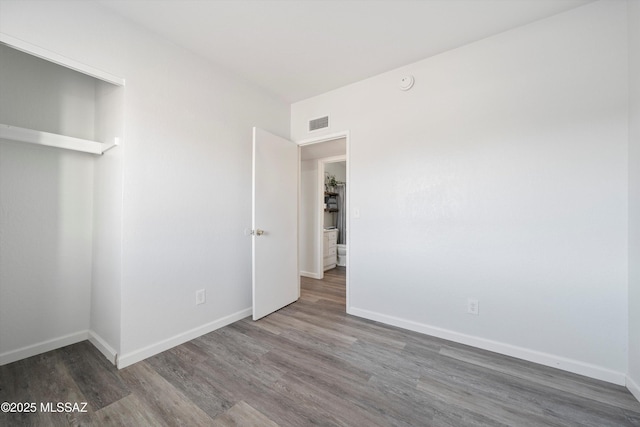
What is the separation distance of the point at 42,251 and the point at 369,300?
9.37 feet

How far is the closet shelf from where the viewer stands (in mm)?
1611

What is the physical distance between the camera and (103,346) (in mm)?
1986

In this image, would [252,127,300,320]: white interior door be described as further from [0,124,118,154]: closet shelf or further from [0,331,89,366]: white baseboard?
[0,331,89,366]: white baseboard

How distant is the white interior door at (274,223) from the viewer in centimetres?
260

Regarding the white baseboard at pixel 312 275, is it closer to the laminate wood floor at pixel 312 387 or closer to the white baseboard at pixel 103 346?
the laminate wood floor at pixel 312 387

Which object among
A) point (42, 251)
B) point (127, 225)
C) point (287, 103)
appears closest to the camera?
point (127, 225)

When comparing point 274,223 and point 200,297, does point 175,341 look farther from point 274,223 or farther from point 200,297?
point 274,223

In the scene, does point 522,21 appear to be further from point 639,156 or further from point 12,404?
point 12,404

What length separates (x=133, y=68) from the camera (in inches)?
74.3

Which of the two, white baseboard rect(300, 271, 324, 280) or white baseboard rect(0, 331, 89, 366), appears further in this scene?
white baseboard rect(300, 271, 324, 280)

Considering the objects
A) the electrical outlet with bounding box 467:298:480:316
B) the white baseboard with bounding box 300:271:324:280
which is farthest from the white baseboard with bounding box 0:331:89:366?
the electrical outlet with bounding box 467:298:480:316

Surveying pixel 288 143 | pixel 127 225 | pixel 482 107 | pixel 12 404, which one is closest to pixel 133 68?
pixel 127 225

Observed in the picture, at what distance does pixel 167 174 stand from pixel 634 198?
10.6ft

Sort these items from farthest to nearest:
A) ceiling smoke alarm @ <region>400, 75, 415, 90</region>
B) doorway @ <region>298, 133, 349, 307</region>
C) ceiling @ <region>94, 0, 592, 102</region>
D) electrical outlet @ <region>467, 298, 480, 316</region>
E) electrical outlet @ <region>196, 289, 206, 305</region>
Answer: doorway @ <region>298, 133, 349, 307</region>
ceiling smoke alarm @ <region>400, 75, 415, 90</region>
electrical outlet @ <region>196, 289, 206, 305</region>
electrical outlet @ <region>467, 298, 480, 316</region>
ceiling @ <region>94, 0, 592, 102</region>
